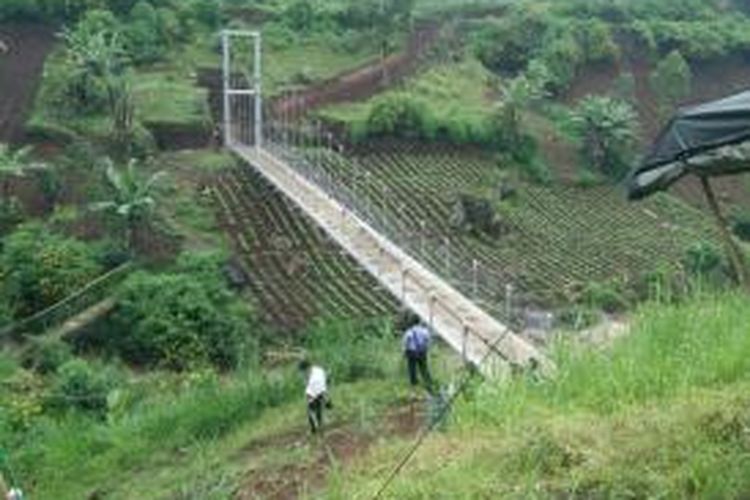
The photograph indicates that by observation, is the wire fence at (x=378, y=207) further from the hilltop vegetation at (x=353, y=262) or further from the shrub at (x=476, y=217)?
the shrub at (x=476, y=217)

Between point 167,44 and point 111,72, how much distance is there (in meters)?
4.37

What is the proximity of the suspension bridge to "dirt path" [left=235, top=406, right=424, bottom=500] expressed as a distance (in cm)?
70

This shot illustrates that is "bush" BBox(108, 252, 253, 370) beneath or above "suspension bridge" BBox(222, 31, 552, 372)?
beneath

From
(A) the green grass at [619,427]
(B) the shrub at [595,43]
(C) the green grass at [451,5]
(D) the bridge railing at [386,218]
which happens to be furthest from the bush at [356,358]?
(C) the green grass at [451,5]

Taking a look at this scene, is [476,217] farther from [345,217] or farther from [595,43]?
[595,43]

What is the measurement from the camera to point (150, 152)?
26750 millimetres

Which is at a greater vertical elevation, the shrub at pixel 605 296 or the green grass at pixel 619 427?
the green grass at pixel 619 427

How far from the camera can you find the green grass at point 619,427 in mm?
4562

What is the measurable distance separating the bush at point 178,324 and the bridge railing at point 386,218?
2.37 m

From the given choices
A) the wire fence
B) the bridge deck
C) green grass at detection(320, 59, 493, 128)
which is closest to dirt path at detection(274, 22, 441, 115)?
green grass at detection(320, 59, 493, 128)

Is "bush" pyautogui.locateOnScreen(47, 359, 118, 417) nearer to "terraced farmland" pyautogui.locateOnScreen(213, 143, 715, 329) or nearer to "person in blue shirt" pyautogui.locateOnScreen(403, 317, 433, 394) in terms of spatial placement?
"terraced farmland" pyautogui.locateOnScreen(213, 143, 715, 329)

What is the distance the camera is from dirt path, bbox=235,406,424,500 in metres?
7.22

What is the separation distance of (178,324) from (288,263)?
12.3 feet

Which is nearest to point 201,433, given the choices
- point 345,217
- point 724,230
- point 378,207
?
point 724,230
